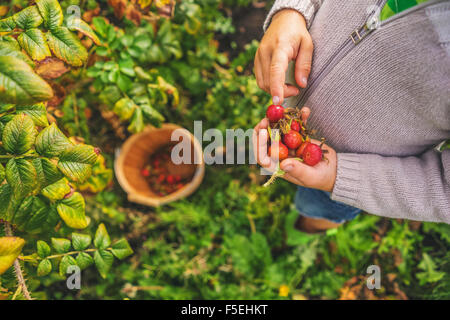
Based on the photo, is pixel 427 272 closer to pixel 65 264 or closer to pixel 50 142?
pixel 65 264

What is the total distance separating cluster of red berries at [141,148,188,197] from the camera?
6.56ft

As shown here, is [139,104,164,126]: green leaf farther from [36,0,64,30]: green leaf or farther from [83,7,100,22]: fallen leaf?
[36,0,64,30]: green leaf

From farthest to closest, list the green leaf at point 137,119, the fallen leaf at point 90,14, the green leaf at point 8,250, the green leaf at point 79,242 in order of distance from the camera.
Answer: the green leaf at point 137,119 < the fallen leaf at point 90,14 < the green leaf at point 79,242 < the green leaf at point 8,250

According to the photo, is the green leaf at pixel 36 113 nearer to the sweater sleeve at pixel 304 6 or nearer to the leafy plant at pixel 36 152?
the leafy plant at pixel 36 152

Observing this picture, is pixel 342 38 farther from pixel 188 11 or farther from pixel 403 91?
pixel 188 11

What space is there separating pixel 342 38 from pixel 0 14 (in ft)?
4.04

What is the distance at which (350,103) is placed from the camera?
87cm

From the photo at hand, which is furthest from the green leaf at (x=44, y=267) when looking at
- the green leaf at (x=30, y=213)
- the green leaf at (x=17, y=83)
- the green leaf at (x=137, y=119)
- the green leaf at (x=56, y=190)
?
the green leaf at (x=137, y=119)

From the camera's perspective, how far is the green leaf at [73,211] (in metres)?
0.82

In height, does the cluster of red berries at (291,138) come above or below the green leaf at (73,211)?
above

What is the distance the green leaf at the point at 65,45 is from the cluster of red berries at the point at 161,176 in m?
1.23

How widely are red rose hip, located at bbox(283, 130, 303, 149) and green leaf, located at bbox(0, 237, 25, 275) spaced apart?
2.63 feet

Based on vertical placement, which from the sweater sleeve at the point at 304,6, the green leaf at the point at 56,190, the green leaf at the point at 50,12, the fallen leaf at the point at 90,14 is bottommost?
the green leaf at the point at 56,190

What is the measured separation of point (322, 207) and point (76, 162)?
1095mm
